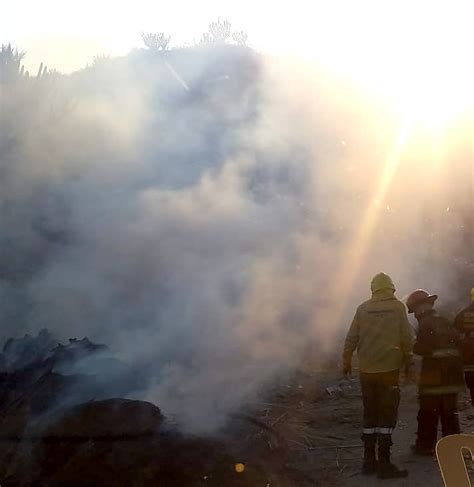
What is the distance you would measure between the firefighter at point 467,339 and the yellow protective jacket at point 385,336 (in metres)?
0.92

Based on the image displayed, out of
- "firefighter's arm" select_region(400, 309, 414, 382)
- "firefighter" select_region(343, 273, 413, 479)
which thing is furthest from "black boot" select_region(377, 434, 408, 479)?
"firefighter's arm" select_region(400, 309, 414, 382)

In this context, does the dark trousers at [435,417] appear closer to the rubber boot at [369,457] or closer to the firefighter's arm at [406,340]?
the firefighter's arm at [406,340]

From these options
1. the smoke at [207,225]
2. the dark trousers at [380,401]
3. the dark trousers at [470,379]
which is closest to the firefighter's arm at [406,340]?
the dark trousers at [380,401]

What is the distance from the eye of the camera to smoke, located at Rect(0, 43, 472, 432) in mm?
7695

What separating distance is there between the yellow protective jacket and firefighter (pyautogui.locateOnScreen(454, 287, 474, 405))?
3.03 feet

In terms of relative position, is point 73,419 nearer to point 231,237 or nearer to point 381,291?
point 381,291

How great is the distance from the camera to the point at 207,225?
30.3 feet

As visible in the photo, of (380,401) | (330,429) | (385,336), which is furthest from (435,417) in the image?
(330,429)

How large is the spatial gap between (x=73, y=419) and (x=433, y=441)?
299 centimetres

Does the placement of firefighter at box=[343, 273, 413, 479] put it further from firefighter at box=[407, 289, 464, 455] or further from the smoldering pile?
the smoldering pile

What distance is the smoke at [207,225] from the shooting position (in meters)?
7.70

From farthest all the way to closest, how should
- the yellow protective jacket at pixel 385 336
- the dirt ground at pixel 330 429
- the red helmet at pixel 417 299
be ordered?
the red helmet at pixel 417 299 → the yellow protective jacket at pixel 385 336 → the dirt ground at pixel 330 429

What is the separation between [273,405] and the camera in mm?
6992

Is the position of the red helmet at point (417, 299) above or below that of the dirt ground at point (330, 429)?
above
